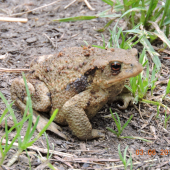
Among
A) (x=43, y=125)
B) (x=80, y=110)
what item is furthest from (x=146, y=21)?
(x=43, y=125)

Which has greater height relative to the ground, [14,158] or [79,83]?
[79,83]

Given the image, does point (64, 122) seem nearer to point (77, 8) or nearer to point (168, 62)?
point (168, 62)

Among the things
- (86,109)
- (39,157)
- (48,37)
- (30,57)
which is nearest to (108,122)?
(86,109)

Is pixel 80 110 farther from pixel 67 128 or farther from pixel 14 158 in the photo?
pixel 14 158

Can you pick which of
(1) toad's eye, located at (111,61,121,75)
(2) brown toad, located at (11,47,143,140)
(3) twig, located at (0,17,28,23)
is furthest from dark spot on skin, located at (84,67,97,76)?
(3) twig, located at (0,17,28,23)

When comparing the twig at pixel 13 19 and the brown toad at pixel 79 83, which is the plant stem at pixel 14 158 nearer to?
the brown toad at pixel 79 83

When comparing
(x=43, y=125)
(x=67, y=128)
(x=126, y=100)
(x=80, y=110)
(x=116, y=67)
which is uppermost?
(x=116, y=67)

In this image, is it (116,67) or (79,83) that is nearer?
(116,67)
